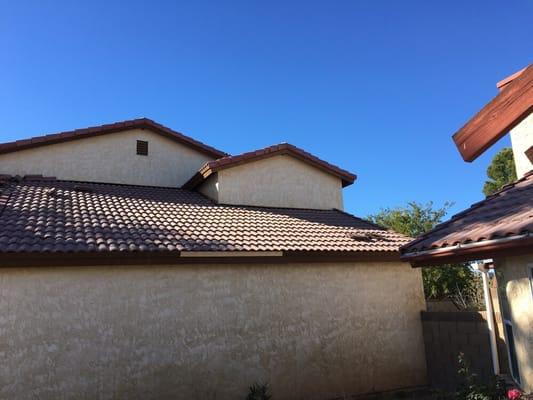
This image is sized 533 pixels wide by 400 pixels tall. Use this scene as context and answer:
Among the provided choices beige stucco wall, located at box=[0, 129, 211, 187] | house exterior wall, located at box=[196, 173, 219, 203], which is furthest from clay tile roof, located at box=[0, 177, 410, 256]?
beige stucco wall, located at box=[0, 129, 211, 187]

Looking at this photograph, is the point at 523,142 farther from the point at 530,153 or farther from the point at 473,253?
the point at 473,253

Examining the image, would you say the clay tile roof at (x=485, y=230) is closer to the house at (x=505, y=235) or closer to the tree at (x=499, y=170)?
the house at (x=505, y=235)

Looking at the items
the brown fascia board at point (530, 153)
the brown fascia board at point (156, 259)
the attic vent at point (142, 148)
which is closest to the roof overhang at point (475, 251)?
the brown fascia board at point (530, 153)

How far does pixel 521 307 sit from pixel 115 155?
12.9 meters

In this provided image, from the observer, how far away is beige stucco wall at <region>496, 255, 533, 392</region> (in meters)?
4.76

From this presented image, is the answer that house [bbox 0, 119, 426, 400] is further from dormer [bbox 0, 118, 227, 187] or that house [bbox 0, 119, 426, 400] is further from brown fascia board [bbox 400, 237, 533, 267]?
brown fascia board [bbox 400, 237, 533, 267]

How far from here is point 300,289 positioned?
9.81 meters

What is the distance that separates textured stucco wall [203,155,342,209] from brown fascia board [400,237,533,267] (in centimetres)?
776

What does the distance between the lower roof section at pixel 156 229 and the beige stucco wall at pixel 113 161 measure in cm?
64

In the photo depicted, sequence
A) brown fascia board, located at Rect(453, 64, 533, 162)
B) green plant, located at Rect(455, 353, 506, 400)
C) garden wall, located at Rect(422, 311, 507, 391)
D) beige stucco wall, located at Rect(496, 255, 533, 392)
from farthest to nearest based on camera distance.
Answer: garden wall, located at Rect(422, 311, 507, 391)
green plant, located at Rect(455, 353, 506, 400)
beige stucco wall, located at Rect(496, 255, 533, 392)
brown fascia board, located at Rect(453, 64, 533, 162)

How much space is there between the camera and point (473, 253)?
16.3 ft

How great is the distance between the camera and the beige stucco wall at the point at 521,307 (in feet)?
15.6

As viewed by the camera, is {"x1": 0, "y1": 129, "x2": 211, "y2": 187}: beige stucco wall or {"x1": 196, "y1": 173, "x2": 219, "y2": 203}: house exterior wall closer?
{"x1": 196, "y1": 173, "x2": 219, "y2": 203}: house exterior wall

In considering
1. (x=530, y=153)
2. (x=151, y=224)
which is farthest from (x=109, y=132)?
(x=530, y=153)
